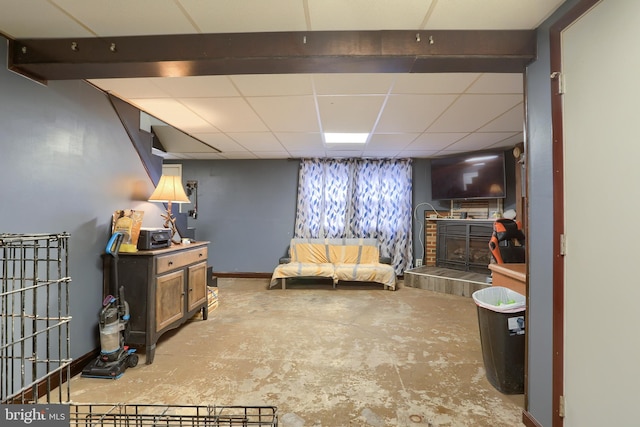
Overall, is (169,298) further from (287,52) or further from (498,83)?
(498,83)

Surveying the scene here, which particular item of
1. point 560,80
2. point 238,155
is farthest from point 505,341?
point 238,155

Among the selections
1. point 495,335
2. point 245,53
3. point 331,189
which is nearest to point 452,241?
point 331,189

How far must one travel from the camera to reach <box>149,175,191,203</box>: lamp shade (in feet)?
9.22

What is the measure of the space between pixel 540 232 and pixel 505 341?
0.83 meters

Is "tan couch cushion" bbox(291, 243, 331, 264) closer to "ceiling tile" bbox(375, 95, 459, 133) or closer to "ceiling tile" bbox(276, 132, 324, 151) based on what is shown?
"ceiling tile" bbox(276, 132, 324, 151)

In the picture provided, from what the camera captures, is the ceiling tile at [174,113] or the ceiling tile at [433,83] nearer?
the ceiling tile at [433,83]

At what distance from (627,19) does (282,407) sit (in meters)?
2.53

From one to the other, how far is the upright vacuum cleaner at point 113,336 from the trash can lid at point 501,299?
2687mm

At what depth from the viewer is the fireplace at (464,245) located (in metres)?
4.68

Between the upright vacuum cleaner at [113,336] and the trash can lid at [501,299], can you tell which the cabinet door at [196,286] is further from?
the trash can lid at [501,299]

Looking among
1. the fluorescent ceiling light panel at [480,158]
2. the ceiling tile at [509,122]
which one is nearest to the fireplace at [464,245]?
the fluorescent ceiling light panel at [480,158]

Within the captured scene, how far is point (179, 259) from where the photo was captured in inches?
110

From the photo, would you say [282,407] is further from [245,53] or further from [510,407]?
[245,53]

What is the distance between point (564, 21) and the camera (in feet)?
4.69
